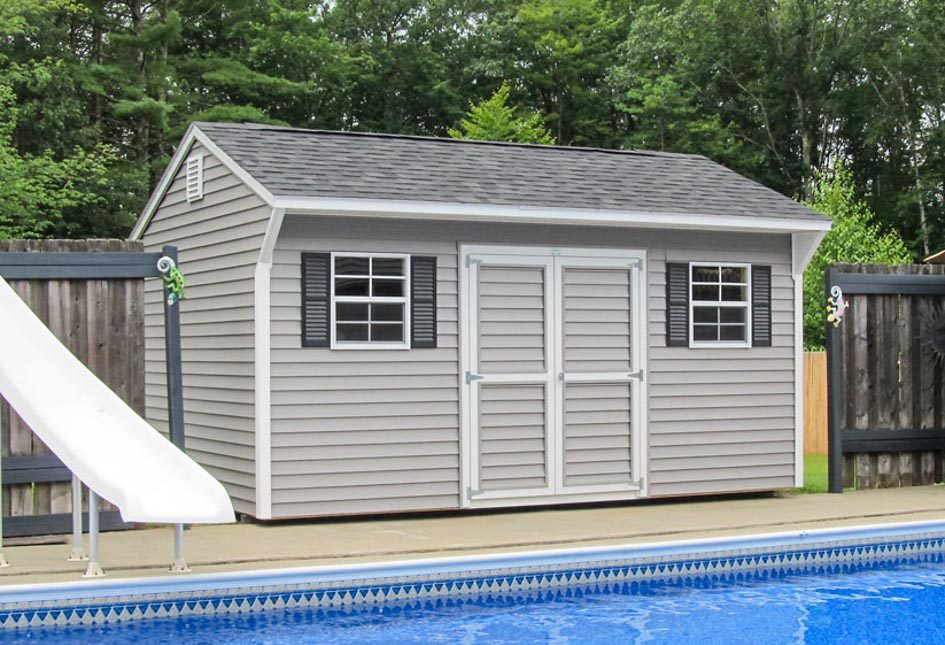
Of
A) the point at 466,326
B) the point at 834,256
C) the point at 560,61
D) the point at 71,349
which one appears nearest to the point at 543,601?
the point at 466,326

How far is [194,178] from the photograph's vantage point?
32.9 feet

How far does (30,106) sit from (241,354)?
15.1 meters

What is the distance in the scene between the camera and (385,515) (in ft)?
30.5

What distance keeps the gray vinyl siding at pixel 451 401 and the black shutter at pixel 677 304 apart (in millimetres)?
65

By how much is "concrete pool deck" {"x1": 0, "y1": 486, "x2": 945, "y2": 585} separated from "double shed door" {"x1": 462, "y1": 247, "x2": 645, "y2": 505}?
0.32 metres

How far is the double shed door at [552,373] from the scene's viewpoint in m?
9.40

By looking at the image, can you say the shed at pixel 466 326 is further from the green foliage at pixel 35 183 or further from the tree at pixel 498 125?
the tree at pixel 498 125

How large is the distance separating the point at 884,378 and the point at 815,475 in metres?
2.51

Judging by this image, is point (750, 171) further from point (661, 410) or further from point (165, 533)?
point (165, 533)

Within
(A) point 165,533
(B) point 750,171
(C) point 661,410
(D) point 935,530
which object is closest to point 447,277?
(C) point 661,410

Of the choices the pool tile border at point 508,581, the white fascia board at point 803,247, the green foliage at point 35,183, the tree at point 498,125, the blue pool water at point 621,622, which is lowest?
the blue pool water at point 621,622

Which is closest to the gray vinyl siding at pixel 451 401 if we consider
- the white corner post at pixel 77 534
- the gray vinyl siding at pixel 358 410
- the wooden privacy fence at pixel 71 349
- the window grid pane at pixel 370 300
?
the gray vinyl siding at pixel 358 410

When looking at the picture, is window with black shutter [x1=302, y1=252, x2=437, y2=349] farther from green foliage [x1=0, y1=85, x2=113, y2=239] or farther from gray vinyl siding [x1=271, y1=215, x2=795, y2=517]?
green foliage [x1=0, y1=85, x2=113, y2=239]

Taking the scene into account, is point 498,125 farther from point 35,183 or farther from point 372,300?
point 372,300
